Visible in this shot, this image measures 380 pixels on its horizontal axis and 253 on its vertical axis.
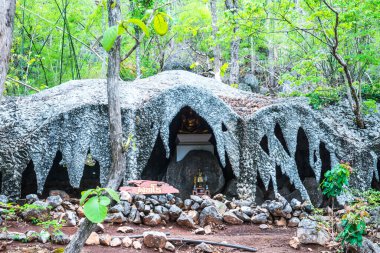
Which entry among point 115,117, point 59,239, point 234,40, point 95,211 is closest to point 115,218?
point 59,239

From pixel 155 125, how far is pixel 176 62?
11.7 m

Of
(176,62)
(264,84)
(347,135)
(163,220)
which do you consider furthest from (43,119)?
(264,84)

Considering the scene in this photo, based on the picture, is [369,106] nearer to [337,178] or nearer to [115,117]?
[337,178]

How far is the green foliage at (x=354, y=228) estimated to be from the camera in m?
5.62

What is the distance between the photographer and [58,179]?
9516 mm

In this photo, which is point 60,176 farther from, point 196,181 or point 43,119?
point 196,181

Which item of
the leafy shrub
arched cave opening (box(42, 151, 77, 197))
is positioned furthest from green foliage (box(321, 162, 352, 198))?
arched cave opening (box(42, 151, 77, 197))

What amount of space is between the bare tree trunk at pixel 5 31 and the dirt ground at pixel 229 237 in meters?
3.28

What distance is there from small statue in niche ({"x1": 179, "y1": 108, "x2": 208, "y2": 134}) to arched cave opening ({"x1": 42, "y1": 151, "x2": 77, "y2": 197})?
122 inches

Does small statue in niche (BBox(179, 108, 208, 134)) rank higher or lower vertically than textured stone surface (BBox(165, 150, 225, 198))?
higher

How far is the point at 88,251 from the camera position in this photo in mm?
5281

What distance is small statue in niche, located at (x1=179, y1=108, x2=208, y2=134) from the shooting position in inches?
409

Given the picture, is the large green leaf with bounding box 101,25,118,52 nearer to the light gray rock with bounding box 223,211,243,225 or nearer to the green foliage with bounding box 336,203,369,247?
the green foliage with bounding box 336,203,369,247

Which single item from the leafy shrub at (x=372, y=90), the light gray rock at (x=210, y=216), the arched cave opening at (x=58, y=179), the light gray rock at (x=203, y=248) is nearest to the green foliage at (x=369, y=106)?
the leafy shrub at (x=372, y=90)
